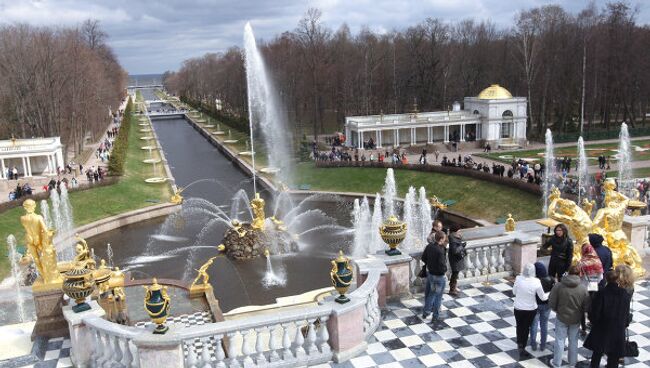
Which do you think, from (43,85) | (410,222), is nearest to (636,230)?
(410,222)

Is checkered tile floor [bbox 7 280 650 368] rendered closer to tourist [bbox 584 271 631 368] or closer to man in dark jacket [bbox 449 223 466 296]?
man in dark jacket [bbox 449 223 466 296]

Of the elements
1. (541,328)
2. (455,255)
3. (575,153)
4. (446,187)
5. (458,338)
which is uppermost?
(455,255)

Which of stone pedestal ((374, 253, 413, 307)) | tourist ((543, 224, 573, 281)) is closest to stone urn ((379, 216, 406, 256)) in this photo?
stone pedestal ((374, 253, 413, 307))

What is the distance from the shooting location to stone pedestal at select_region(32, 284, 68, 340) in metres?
11.0

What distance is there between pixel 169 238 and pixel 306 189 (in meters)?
12.7

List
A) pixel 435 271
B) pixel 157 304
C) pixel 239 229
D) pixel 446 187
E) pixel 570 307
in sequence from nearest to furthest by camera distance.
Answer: pixel 157 304, pixel 570 307, pixel 435 271, pixel 239 229, pixel 446 187

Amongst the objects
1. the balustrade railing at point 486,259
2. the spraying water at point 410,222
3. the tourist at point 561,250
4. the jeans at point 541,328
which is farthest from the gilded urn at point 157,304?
the spraying water at point 410,222

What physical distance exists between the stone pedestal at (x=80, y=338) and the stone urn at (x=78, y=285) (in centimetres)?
22

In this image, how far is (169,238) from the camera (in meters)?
28.9

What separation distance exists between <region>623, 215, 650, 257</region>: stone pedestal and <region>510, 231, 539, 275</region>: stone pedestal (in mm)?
2960

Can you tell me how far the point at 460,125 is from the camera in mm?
56750

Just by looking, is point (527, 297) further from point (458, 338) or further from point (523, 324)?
point (458, 338)

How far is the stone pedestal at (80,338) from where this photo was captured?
9617mm

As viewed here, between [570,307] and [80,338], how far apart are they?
8.25 m
